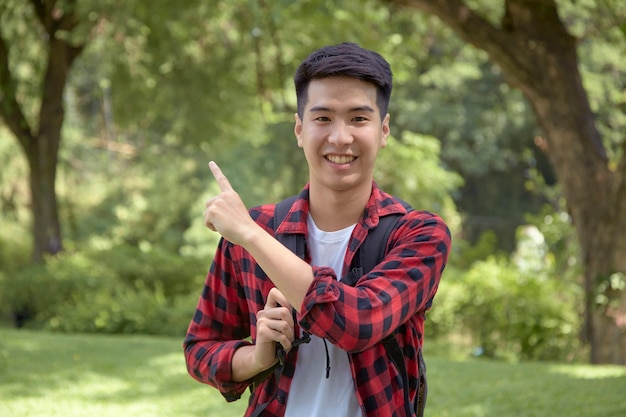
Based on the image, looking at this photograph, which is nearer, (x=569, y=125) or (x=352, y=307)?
(x=352, y=307)

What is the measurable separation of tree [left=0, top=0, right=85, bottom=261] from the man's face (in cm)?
1290

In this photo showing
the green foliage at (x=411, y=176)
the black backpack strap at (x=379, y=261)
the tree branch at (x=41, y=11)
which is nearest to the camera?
the black backpack strap at (x=379, y=261)

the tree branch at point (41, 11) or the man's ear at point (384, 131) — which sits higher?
the tree branch at point (41, 11)

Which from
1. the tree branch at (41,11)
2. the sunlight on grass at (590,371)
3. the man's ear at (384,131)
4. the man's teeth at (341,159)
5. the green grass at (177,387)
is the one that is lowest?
the green grass at (177,387)

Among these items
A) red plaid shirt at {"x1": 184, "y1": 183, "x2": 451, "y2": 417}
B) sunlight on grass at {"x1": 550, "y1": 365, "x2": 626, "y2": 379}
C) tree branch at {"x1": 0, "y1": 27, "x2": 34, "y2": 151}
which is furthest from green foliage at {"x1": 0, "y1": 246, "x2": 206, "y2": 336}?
red plaid shirt at {"x1": 184, "y1": 183, "x2": 451, "y2": 417}

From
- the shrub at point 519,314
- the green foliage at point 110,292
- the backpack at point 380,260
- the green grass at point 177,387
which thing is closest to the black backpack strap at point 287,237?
the backpack at point 380,260

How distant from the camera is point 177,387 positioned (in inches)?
294

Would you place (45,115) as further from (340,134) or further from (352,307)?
(352,307)

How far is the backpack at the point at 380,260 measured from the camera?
1.93 metres

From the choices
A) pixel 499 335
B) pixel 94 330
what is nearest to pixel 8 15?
pixel 94 330

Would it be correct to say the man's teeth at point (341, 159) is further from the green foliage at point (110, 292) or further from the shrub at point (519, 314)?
the green foliage at point (110, 292)

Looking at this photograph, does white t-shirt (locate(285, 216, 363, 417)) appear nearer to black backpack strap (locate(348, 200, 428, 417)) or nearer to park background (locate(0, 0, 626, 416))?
black backpack strap (locate(348, 200, 428, 417))

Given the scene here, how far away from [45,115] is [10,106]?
769 mm

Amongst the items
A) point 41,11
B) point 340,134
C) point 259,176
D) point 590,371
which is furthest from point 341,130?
point 259,176
